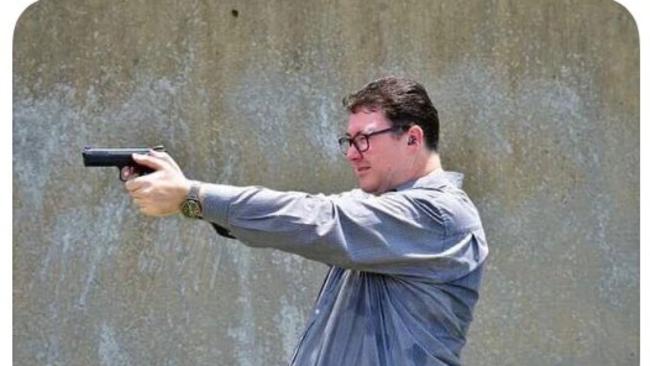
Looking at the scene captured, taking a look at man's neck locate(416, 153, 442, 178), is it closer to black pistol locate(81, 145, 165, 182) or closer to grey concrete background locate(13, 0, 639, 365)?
black pistol locate(81, 145, 165, 182)

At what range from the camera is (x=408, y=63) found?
14.5 ft

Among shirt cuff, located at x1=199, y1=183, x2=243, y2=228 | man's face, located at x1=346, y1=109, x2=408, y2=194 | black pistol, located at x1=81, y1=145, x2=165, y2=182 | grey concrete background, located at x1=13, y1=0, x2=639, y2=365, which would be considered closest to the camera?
shirt cuff, located at x1=199, y1=183, x2=243, y2=228

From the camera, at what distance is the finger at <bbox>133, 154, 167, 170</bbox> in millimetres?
2389

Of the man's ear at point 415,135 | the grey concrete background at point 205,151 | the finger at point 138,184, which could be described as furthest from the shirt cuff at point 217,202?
the grey concrete background at point 205,151

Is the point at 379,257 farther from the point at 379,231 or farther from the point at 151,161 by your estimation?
the point at 151,161

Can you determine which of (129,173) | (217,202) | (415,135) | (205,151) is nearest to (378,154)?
(415,135)

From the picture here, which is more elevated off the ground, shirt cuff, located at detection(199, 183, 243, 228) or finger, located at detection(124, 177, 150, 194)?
finger, located at detection(124, 177, 150, 194)

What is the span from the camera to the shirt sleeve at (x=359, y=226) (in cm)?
233

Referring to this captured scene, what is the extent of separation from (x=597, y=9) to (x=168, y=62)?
172 centimetres

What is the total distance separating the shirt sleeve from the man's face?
3.2 inches

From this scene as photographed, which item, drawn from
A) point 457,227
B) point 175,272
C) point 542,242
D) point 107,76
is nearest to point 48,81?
point 107,76

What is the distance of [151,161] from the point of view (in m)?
2.40

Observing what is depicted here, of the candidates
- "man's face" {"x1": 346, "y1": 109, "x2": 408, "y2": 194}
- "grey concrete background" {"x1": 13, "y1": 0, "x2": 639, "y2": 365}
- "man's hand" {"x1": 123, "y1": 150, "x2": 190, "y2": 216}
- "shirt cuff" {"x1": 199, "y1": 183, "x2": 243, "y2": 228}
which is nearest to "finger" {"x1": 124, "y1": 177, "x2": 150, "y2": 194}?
"man's hand" {"x1": 123, "y1": 150, "x2": 190, "y2": 216}

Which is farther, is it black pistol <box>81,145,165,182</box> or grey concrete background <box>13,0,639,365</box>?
grey concrete background <box>13,0,639,365</box>
